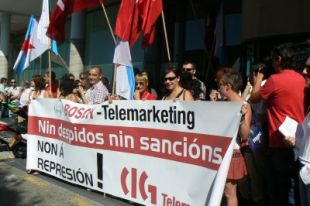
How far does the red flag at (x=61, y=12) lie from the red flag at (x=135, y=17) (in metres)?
1.19

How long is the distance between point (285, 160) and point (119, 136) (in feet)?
6.29

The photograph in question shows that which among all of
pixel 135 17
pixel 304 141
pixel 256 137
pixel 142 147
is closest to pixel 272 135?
pixel 256 137

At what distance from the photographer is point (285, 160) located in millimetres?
4395

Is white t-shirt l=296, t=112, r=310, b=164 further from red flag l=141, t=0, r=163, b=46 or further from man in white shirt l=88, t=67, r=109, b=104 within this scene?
man in white shirt l=88, t=67, r=109, b=104

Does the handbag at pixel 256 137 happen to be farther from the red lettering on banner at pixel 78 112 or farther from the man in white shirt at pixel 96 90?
the man in white shirt at pixel 96 90

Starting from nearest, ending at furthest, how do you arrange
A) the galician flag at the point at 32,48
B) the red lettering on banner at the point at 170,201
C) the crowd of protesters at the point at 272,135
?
the crowd of protesters at the point at 272,135 → the red lettering on banner at the point at 170,201 → the galician flag at the point at 32,48

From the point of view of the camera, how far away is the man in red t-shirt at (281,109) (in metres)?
4.33

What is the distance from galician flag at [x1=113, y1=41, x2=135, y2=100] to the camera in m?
6.25

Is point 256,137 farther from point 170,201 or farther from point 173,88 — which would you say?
point 170,201

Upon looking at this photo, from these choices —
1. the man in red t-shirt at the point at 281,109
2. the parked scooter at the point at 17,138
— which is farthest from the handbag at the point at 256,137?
the parked scooter at the point at 17,138

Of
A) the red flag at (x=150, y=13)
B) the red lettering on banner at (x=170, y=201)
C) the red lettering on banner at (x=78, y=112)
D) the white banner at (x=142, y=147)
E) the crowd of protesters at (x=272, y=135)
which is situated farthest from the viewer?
the red flag at (x=150, y=13)

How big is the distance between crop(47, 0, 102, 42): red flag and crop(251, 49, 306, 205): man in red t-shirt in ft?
12.4

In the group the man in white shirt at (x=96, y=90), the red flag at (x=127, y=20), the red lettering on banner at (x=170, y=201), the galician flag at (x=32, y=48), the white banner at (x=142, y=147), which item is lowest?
the red lettering on banner at (x=170, y=201)

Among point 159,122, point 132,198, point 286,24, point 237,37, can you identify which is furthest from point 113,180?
point 237,37
